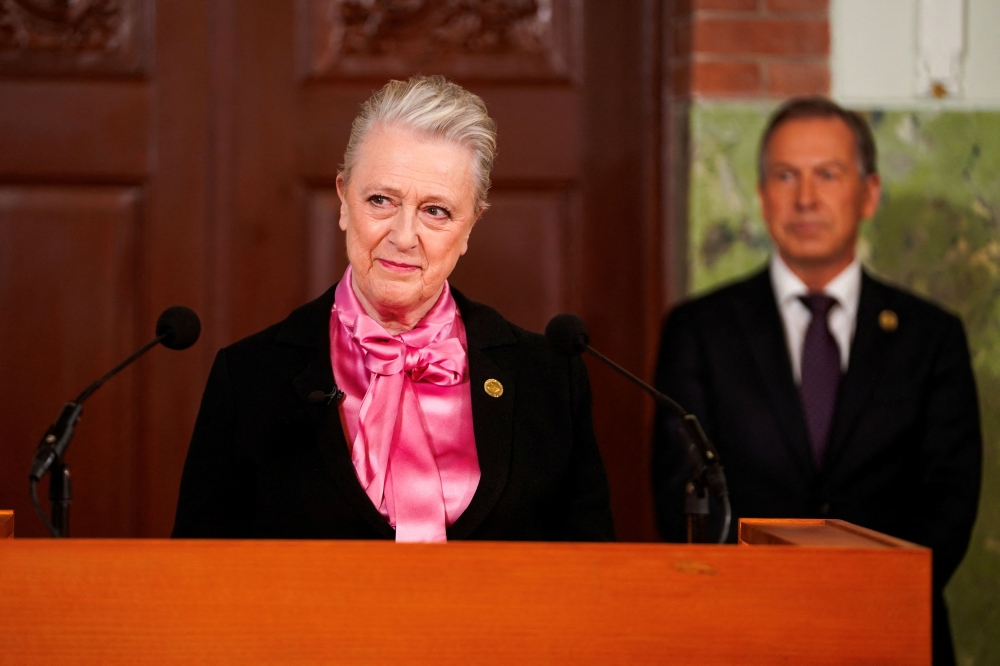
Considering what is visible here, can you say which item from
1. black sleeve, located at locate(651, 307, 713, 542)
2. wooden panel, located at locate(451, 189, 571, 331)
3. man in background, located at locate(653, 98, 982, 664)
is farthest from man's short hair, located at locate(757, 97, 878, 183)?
wooden panel, located at locate(451, 189, 571, 331)

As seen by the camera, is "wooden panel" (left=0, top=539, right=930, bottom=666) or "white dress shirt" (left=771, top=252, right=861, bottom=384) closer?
"wooden panel" (left=0, top=539, right=930, bottom=666)

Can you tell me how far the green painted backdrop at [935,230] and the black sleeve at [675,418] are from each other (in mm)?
147

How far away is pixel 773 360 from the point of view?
2.53 meters

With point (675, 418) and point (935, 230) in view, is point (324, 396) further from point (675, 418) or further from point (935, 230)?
point (935, 230)

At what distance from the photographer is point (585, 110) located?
282 cm

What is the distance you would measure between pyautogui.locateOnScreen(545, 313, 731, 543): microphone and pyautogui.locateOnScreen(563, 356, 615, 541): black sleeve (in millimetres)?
254

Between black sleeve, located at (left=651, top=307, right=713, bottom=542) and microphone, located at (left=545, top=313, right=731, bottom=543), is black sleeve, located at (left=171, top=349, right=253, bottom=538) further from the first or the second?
black sleeve, located at (left=651, top=307, right=713, bottom=542)

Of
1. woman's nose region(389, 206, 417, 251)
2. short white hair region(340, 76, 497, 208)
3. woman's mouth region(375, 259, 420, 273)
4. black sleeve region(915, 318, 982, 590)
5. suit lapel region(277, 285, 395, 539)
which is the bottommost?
black sleeve region(915, 318, 982, 590)

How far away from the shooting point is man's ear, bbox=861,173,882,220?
2.59 meters

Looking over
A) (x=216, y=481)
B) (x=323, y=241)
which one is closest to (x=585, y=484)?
(x=216, y=481)

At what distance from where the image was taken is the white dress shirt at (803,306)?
255 centimetres

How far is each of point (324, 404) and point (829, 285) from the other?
154 cm

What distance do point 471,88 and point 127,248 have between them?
101cm

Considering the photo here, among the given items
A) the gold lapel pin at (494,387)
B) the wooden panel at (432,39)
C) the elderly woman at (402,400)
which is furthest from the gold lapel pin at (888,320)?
the gold lapel pin at (494,387)
